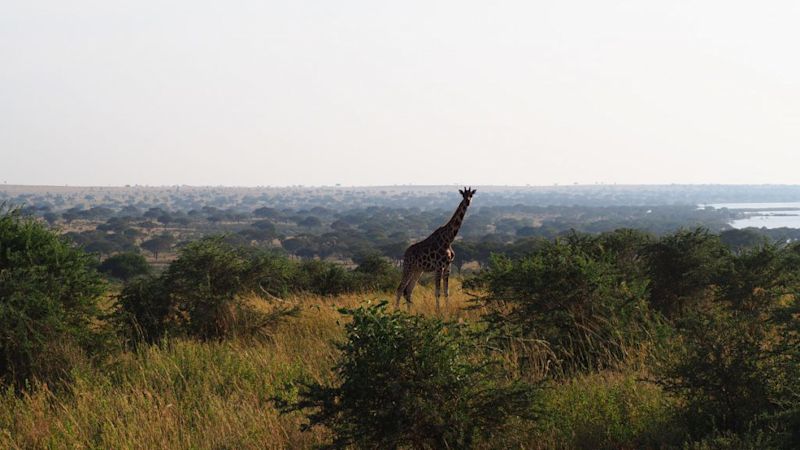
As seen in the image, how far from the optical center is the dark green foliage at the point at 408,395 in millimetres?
5148

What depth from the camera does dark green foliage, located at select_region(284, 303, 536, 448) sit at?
515cm

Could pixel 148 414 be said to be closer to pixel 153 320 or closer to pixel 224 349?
pixel 224 349

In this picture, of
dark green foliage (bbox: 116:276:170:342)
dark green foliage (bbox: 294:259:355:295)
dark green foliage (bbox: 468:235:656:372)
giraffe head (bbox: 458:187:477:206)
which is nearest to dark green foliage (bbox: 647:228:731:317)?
dark green foliage (bbox: 468:235:656:372)

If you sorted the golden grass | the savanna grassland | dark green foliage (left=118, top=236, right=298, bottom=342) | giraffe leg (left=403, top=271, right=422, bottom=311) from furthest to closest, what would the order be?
1. giraffe leg (left=403, top=271, right=422, bottom=311)
2. dark green foliage (left=118, top=236, right=298, bottom=342)
3. the golden grass
4. the savanna grassland

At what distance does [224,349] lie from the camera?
9125mm

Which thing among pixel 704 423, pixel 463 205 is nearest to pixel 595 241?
pixel 463 205

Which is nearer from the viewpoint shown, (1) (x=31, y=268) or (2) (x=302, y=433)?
(2) (x=302, y=433)

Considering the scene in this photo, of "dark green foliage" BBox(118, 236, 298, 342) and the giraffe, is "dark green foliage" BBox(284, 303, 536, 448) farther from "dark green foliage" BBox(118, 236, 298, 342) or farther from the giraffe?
the giraffe

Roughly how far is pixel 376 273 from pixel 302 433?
14240 millimetres

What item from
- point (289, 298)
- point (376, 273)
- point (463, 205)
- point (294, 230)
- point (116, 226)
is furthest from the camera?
point (294, 230)

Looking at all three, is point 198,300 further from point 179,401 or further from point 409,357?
point 409,357

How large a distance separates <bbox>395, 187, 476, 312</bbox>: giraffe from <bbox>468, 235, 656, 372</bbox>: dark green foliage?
2.43m

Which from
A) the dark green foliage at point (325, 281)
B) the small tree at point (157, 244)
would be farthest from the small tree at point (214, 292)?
the small tree at point (157, 244)

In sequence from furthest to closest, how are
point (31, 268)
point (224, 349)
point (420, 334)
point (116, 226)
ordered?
1. point (116, 226)
2. point (224, 349)
3. point (31, 268)
4. point (420, 334)
